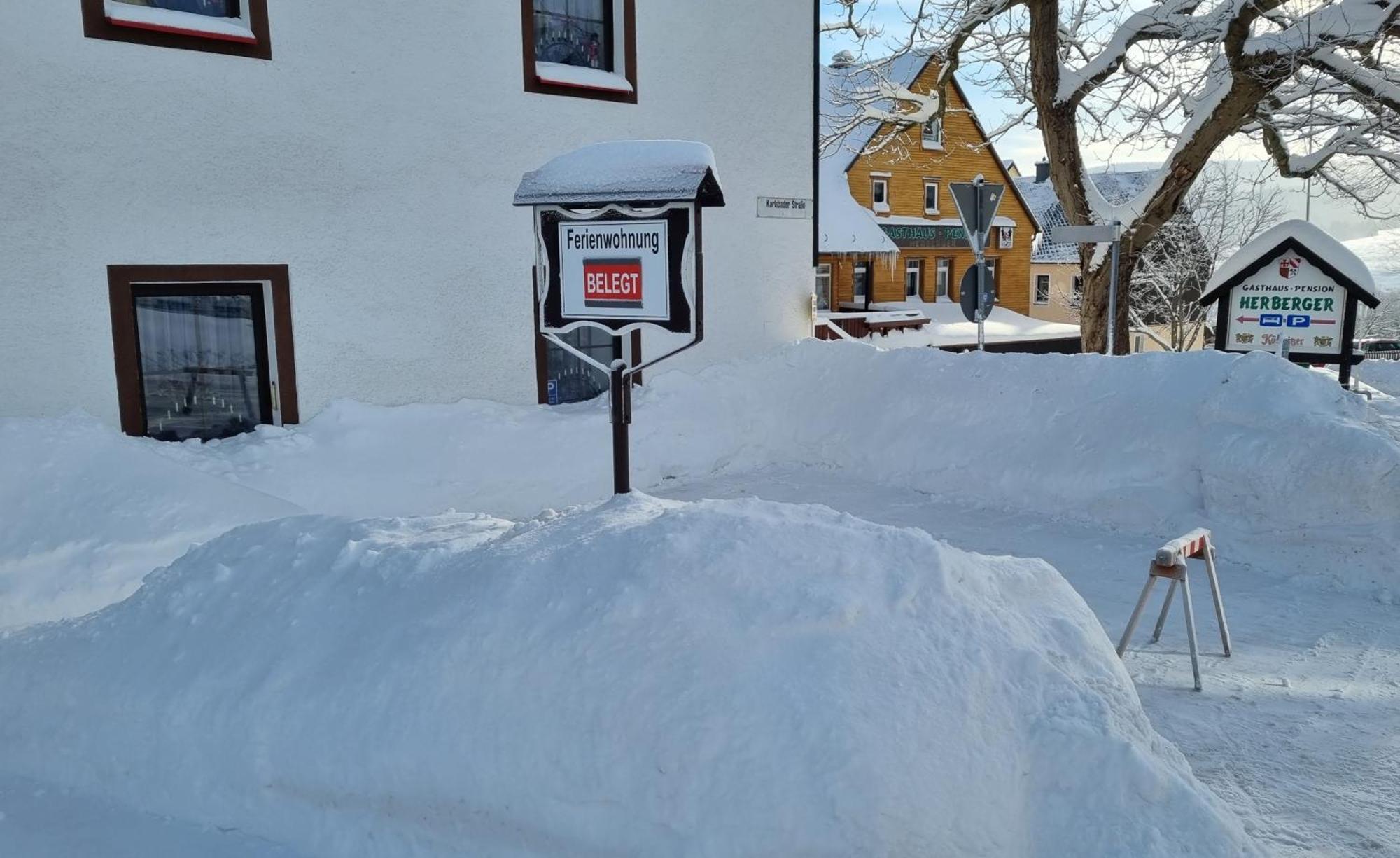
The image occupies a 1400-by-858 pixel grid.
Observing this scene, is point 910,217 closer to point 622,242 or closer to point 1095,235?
point 1095,235

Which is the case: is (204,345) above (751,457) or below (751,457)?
above

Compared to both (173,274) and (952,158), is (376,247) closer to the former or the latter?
(173,274)

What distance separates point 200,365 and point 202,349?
13 cm

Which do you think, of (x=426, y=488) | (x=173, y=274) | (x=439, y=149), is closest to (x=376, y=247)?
(x=439, y=149)

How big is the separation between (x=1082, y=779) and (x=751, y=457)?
717 cm

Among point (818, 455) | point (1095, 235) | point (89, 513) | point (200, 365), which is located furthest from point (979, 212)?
point (89, 513)

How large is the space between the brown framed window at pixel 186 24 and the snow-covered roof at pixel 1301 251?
8629mm

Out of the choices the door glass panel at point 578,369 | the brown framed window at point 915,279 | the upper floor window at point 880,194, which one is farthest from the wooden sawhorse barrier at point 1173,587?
the brown framed window at point 915,279

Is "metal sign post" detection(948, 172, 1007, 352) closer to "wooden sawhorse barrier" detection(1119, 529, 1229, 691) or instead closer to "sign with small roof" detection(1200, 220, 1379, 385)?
"sign with small roof" detection(1200, 220, 1379, 385)

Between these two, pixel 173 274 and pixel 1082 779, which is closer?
pixel 1082 779

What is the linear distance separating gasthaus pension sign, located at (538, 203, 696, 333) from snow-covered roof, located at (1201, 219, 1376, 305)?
637 cm

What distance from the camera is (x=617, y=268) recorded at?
5.45 meters

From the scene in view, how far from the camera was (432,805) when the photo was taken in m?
3.21

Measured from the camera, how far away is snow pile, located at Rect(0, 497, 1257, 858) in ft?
9.64
